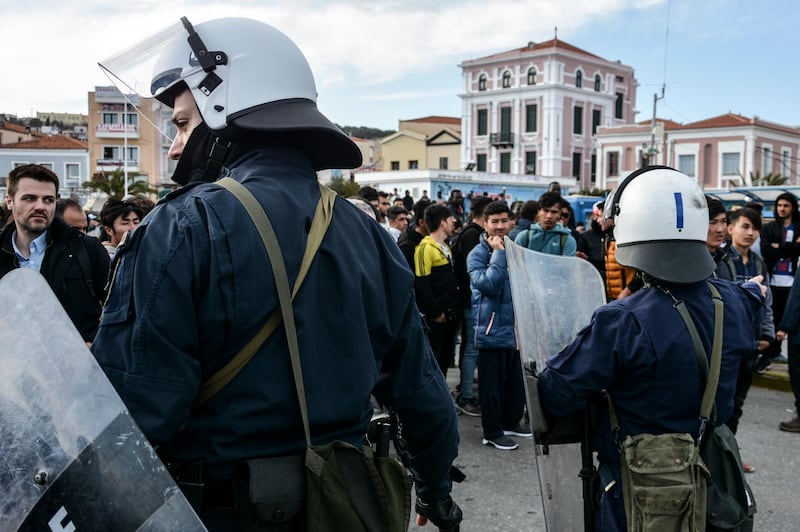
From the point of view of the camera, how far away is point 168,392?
4.82ft

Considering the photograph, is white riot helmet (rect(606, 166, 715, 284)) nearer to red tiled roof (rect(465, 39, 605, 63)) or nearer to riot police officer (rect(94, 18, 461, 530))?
riot police officer (rect(94, 18, 461, 530))

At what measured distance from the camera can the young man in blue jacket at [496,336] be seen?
5.53 m

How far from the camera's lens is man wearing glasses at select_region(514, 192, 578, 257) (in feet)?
20.8

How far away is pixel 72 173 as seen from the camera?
56.1 meters

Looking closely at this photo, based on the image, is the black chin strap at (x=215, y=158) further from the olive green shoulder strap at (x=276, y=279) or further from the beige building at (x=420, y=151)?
the beige building at (x=420, y=151)

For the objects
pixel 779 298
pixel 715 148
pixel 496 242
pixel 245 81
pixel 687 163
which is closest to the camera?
pixel 245 81

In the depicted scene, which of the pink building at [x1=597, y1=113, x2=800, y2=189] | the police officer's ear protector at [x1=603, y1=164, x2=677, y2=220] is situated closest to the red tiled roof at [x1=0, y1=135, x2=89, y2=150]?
the pink building at [x1=597, y1=113, x2=800, y2=189]

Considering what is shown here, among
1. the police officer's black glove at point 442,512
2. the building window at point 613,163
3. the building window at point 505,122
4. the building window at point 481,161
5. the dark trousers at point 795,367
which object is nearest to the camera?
the police officer's black glove at point 442,512

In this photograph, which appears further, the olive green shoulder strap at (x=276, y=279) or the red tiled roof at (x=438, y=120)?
the red tiled roof at (x=438, y=120)

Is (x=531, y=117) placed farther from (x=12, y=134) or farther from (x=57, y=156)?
(x=12, y=134)

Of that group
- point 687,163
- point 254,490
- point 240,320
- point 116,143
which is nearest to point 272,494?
point 254,490

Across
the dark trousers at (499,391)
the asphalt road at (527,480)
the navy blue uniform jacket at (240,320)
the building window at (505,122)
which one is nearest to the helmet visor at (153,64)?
the navy blue uniform jacket at (240,320)

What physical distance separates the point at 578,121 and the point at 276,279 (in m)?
60.7

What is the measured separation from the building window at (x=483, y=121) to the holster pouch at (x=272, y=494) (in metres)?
60.9
